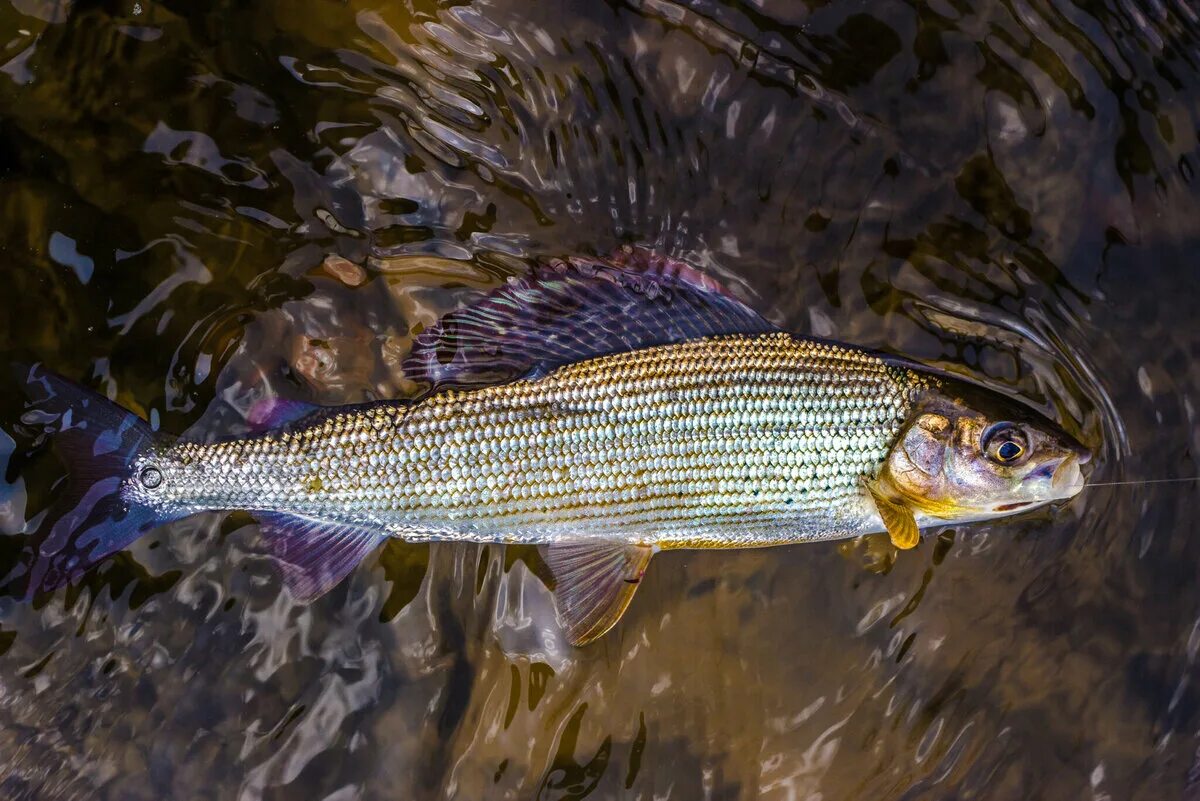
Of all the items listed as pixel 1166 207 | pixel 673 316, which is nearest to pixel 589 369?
pixel 673 316

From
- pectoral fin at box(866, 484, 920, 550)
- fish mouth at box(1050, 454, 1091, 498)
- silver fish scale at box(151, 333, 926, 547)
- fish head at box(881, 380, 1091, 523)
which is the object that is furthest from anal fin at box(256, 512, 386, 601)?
fish mouth at box(1050, 454, 1091, 498)

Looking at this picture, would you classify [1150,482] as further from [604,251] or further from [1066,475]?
[604,251]

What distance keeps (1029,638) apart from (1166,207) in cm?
215

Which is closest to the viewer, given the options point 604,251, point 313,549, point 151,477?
point 151,477

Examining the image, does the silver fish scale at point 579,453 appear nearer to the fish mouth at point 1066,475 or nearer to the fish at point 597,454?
the fish at point 597,454

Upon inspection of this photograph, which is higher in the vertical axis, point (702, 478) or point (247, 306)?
point (702, 478)

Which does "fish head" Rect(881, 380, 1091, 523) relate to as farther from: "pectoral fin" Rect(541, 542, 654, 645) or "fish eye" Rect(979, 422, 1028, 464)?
"pectoral fin" Rect(541, 542, 654, 645)

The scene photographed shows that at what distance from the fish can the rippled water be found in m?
0.42

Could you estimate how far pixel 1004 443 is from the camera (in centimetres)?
338

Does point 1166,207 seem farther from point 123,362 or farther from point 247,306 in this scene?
point 123,362

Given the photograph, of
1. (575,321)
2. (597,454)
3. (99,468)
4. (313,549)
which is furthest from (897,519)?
(99,468)

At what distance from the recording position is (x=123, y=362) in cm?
378

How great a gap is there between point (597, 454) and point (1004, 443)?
1.67m

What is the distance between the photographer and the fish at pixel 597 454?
3346 millimetres
